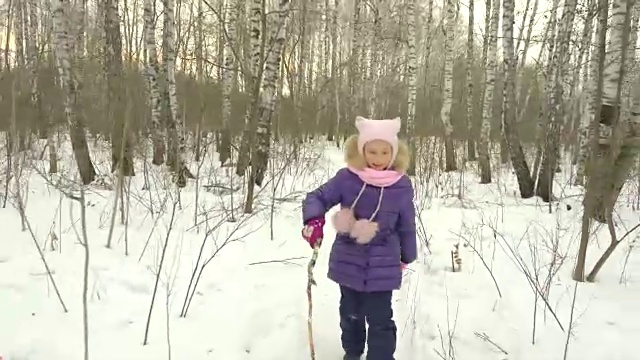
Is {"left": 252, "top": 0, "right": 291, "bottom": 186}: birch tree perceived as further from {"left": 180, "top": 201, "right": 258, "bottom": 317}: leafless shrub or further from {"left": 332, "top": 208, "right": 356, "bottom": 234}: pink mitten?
{"left": 332, "top": 208, "right": 356, "bottom": 234}: pink mitten

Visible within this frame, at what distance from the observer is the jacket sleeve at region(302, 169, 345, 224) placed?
242 centimetres

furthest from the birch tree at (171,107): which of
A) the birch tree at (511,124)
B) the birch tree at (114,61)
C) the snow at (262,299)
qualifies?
the birch tree at (511,124)

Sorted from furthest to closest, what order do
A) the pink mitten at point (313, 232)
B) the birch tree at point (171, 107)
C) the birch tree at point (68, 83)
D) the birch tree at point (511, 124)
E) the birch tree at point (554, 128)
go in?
1. the birch tree at point (171, 107)
2. the birch tree at point (511, 124)
3. the birch tree at point (554, 128)
4. the birch tree at point (68, 83)
5. the pink mitten at point (313, 232)

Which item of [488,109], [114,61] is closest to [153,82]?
[114,61]

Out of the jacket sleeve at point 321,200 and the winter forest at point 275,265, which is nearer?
the jacket sleeve at point 321,200

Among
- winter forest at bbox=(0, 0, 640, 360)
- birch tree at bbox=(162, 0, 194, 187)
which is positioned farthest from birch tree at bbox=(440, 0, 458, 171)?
birch tree at bbox=(162, 0, 194, 187)

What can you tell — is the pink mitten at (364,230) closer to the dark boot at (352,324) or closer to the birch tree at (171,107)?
the dark boot at (352,324)

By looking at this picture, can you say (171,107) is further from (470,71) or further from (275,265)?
(470,71)

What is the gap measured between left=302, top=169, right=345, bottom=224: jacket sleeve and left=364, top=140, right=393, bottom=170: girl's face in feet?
0.56

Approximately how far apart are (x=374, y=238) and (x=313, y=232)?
32 centimetres

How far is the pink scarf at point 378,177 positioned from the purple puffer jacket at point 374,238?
0.03 meters

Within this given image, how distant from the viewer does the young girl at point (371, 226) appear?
2.44 meters

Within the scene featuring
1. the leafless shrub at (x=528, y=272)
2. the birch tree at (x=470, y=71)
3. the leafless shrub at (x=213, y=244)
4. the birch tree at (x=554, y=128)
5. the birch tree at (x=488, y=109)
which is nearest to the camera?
the leafless shrub at (x=528, y=272)

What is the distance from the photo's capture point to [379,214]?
2.48 meters
